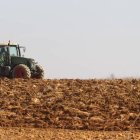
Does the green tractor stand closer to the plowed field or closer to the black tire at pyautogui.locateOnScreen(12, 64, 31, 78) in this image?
the black tire at pyautogui.locateOnScreen(12, 64, 31, 78)

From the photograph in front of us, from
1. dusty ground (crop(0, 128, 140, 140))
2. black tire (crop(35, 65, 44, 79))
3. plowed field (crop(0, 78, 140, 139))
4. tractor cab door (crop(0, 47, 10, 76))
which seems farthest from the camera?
black tire (crop(35, 65, 44, 79))

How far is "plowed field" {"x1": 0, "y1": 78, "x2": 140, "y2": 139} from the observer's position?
1258 cm

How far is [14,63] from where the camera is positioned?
81.3 ft

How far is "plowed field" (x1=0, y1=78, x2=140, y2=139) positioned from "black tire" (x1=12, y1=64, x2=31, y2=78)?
5.26m

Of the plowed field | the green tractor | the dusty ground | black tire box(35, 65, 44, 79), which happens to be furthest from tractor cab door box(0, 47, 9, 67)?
the dusty ground

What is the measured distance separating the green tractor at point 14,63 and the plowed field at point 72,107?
5.41m

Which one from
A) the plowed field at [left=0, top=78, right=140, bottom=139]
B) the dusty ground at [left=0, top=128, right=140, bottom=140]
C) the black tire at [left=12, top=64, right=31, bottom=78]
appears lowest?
the dusty ground at [left=0, top=128, right=140, bottom=140]

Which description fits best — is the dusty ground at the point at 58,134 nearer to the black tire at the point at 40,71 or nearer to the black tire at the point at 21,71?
the black tire at the point at 21,71

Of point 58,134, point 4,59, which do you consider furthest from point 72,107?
point 4,59

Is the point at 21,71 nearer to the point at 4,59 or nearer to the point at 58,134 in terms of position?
the point at 4,59

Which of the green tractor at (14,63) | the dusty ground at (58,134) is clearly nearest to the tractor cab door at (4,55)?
the green tractor at (14,63)

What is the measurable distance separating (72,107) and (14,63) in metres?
10.9

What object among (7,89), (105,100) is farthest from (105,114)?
(7,89)

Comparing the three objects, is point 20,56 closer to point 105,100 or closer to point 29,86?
point 29,86
